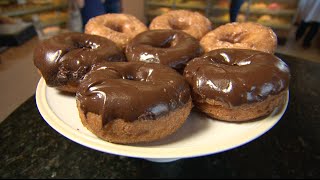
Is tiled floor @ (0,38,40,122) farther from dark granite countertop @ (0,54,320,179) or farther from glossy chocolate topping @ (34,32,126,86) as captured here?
glossy chocolate topping @ (34,32,126,86)

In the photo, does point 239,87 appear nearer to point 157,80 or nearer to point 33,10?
point 157,80

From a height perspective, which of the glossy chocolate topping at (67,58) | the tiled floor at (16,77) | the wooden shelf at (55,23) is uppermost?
→ the glossy chocolate topping at (67,58)

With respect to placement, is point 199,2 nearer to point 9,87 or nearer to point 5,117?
point 9,87

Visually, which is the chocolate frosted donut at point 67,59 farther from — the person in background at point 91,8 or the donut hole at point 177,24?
the person in background at point 91,8

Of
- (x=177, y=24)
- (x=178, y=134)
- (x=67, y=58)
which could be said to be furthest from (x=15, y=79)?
(x=178, y=134)

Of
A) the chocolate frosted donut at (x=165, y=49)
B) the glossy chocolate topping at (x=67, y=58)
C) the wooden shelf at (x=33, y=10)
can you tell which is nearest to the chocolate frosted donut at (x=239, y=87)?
the chocolate frosted donut at (x=165, y=49)

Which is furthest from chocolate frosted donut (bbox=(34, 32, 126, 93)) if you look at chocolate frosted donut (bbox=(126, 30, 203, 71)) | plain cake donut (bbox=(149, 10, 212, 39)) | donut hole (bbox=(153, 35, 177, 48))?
plain cake donut (bbox=(149, 10, 212, 39))

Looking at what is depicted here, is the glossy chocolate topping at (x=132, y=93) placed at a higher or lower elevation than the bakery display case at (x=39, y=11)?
higher

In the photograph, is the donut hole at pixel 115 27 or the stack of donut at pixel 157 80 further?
the donut hole at pixel 115 27
